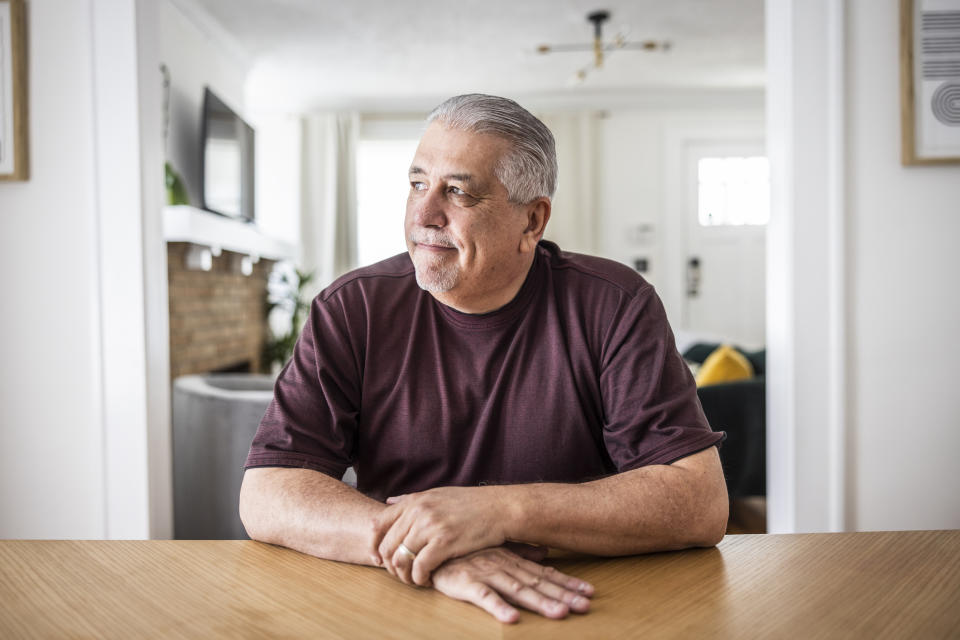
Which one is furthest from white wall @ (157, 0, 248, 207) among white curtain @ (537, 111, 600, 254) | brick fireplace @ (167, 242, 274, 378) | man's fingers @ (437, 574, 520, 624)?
man's fingers @ (437, 574, 520, 624)

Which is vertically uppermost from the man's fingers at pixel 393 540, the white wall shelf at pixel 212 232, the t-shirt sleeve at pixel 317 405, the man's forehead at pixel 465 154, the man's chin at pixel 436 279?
the white wall shelf at pixel 212 232

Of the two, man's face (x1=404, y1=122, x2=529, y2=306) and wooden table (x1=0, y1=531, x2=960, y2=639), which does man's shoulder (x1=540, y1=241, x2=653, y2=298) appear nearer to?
man's face (x1=404, y1=122, x2=529, y2=306)

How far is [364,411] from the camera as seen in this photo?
133 cm

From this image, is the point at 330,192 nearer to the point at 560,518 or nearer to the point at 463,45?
A: the point at 463,45

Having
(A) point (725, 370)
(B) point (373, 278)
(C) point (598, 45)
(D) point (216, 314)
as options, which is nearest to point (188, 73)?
(D) point (216, 314)

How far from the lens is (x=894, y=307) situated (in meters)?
2.03

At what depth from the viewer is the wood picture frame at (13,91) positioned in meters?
1.98

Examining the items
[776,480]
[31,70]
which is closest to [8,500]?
[31,70]

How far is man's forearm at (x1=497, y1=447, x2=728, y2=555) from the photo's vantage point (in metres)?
0.99

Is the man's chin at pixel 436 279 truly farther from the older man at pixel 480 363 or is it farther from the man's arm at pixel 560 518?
the man's arm at pixel 560 518

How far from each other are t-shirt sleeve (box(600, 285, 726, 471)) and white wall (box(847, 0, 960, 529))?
1034mm

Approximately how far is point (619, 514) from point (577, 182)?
237 inches

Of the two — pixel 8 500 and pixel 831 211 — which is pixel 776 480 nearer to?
pixel 831 211

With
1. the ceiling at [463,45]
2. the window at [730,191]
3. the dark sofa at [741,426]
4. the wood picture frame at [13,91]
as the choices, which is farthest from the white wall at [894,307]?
the window at [730,191]
